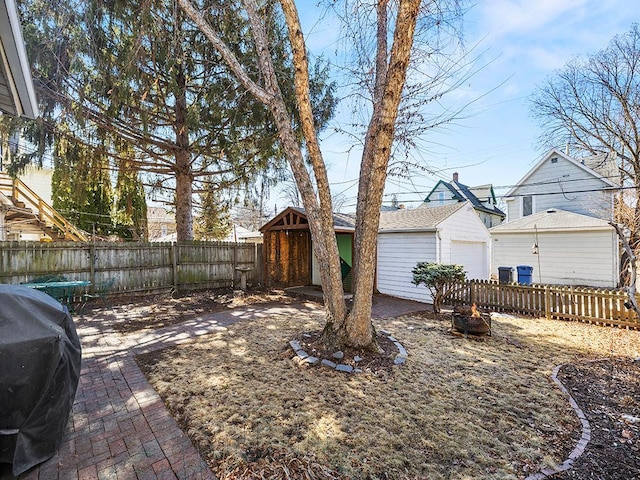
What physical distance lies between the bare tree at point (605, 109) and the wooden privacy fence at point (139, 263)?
40.5ft

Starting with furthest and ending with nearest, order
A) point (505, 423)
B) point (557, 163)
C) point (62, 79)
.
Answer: point (557, 163) < point (62, 79) < point (505, 423)

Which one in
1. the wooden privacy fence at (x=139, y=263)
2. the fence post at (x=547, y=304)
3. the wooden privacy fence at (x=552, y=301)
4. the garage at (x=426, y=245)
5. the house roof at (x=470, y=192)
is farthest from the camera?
the house roof at (x=470, y=192)

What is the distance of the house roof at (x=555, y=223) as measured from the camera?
11.9 meters

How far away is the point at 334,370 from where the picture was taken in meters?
3.97

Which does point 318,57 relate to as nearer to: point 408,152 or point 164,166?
point 408,152

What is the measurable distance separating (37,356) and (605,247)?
16353mm

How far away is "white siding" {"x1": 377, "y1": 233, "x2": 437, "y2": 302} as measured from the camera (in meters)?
9.05

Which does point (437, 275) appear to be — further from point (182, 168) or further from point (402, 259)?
point (182, 168)

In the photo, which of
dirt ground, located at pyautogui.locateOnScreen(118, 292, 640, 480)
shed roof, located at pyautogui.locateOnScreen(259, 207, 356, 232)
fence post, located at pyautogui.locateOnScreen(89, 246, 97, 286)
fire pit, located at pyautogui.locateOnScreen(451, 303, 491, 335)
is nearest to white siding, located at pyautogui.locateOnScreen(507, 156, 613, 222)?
shed roof, located at pyautogui.locateOnScreen(259, 207, 356, 232)

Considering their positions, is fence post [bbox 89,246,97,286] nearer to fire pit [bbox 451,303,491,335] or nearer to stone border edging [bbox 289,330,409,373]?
stone border edging [bbox 289,330,409,373]

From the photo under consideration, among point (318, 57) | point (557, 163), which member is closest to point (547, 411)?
point (318, 57)

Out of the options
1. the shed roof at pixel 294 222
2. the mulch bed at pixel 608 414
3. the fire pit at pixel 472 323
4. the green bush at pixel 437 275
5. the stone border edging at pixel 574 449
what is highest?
the shed roof at pixel 294 222

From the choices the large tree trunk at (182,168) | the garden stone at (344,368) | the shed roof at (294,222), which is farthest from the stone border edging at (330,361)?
the large tree trunk at (182,168)

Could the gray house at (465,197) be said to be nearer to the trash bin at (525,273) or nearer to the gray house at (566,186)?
the gray house at (566,186)
